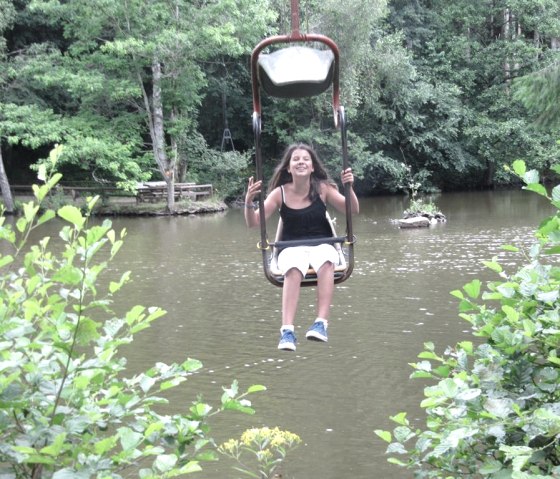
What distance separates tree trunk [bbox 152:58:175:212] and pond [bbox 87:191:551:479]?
6.75 meters

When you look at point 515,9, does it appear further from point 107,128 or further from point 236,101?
point 107,128

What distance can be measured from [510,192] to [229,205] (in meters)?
11.9

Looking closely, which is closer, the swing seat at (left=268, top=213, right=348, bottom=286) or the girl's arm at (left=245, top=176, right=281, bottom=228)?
the swing seat at (left=268, top=213, right=348, bottom=286)

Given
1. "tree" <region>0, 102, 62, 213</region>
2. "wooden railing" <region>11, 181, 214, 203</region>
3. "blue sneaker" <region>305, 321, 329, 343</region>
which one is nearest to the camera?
"blue sneaker" <region>305, 321, 329, 343</region>

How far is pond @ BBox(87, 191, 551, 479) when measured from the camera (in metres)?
8.81

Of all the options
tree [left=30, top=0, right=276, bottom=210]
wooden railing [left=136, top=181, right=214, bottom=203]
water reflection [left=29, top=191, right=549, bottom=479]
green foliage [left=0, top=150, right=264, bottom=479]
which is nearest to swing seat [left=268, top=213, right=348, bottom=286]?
water reflection [left=29, top=191, right=549, bottom=479]

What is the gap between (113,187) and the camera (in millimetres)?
31969

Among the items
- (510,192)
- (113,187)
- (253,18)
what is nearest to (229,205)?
(113,187)

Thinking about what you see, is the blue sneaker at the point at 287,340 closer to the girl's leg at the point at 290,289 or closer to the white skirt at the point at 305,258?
the girl's leg at the point at 290,289

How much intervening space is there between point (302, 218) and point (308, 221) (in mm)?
45

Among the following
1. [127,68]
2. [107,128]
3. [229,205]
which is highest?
[127,68]

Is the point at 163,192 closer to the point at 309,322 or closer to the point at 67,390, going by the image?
the point at 309,322

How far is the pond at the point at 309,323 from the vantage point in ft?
28.9

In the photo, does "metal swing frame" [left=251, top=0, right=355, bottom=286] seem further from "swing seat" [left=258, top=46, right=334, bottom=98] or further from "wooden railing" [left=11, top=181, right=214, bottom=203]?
"wooden railing" [left=11, top=181, right=214, bottom=203]
